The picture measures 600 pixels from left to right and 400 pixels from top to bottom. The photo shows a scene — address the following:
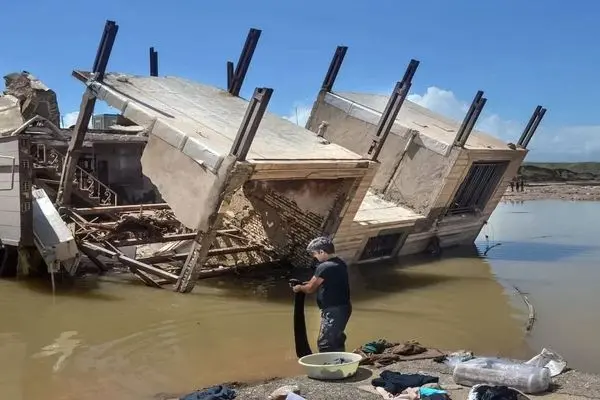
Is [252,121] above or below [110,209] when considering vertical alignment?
above

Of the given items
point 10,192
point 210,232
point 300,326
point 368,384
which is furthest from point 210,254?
point 368,384

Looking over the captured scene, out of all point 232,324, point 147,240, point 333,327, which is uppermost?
point 333,327

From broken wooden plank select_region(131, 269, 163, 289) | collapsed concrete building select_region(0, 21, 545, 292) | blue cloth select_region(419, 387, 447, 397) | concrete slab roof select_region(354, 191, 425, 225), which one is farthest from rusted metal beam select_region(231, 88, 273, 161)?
blue cloth select_region(419, 387, 447, 397)

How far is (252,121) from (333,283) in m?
4.41

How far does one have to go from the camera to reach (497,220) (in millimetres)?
30844

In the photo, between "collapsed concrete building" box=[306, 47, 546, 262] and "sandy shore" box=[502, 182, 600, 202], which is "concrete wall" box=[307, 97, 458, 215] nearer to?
"collapsed concrete building" box=[306, 47, 546, 262]

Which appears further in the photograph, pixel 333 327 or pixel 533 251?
pixel 533 251

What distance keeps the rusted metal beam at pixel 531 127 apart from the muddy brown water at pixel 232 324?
16.3 feet

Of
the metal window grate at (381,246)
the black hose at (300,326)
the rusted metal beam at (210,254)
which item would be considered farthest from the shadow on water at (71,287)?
the metal window grate at (381,246)

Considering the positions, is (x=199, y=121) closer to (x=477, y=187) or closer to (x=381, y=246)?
(x=381, y=246)

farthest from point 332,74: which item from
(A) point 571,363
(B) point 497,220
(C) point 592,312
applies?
(B) point 497,220

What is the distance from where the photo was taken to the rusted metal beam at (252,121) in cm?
1006

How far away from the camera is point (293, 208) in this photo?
524 inches

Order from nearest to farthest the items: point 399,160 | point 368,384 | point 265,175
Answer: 1. point 368,384
2. point 265,175
3. point 399,160
